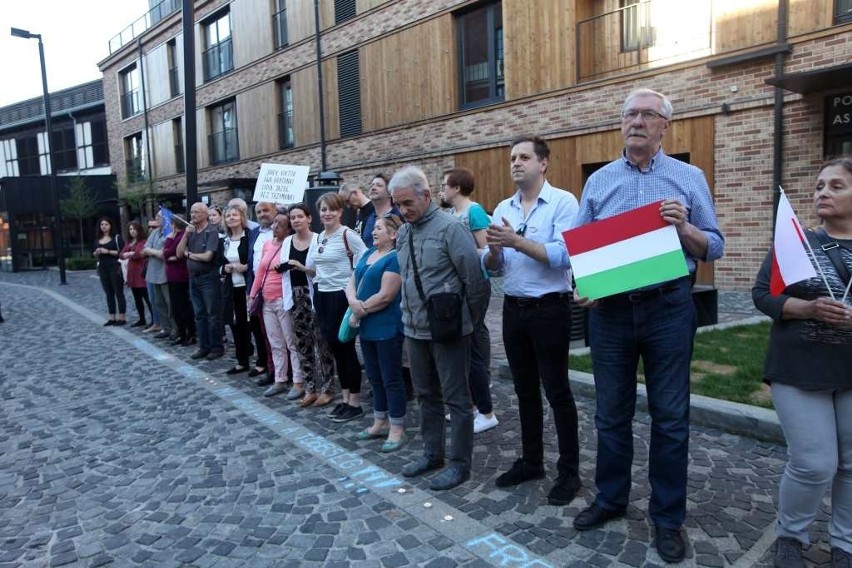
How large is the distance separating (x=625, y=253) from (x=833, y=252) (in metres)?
0.85

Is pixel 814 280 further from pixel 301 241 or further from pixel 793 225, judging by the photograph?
pixel 301 241

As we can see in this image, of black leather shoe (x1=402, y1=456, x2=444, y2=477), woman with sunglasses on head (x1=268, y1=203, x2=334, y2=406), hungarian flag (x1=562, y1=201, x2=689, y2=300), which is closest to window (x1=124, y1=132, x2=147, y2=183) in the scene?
woman with sunglasses on head (x1=268, y1=203, x2=334, y2=406)

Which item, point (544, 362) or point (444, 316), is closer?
point (544, 362)

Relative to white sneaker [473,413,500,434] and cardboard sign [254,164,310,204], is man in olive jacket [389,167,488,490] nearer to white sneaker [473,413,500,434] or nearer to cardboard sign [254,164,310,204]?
white sneaker [473,413,500,434]

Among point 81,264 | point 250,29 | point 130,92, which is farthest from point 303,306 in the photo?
point 130,92

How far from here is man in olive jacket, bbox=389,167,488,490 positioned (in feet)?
12.6

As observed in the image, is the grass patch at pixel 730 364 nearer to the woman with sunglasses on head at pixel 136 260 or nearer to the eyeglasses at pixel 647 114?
the eyeglasses at pixel 647 114

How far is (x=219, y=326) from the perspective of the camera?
26.8 ft

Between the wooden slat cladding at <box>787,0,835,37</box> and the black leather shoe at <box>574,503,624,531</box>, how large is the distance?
8.53 meters

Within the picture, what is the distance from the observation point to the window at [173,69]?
2786cm

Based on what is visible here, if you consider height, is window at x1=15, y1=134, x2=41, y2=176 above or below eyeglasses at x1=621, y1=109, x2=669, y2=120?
above

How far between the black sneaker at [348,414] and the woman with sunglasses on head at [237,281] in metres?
2.24

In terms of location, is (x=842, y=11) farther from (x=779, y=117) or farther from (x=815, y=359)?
(x=815, y=359)

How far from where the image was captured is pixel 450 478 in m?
3.90
